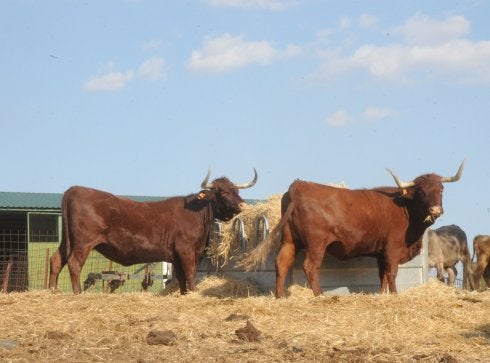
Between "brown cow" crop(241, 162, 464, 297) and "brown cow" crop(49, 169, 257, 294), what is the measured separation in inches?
51.8

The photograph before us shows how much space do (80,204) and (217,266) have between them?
7.79 ft

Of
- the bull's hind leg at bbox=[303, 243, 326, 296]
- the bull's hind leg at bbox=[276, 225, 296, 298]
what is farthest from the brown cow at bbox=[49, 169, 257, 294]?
the bull's hind leg at bbox=[303, 243, 326, 296]

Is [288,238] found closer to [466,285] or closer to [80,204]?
[80,204]

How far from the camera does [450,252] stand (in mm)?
20812

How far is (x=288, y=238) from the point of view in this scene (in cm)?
1173

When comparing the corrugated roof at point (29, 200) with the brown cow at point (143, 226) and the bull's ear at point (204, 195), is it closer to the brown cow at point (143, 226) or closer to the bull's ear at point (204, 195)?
the brown cow at point (143, 226)

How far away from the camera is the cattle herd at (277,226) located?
11.6 meters

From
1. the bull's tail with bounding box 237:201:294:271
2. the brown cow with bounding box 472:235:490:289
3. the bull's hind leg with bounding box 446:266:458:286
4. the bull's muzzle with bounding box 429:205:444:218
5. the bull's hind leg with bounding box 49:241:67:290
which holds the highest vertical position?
the bull's muzzle with bounding box 429:205:444:218

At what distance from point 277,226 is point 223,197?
2330mm

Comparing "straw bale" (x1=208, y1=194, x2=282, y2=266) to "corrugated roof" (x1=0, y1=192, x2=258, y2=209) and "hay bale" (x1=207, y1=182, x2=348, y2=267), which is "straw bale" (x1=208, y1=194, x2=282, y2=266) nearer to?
"hay bale" (x1=207, y1=182, x2=348, y2=267)

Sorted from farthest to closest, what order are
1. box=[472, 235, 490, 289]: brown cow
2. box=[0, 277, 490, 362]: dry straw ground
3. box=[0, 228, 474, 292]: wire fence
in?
box=[0, 228, 474, 292]: wire fence → box=[472, 235, 490, 289]: brown cow → box=[0, 277, 490, 362]: dry straw ground

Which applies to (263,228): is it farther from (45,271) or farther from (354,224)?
(45,271)

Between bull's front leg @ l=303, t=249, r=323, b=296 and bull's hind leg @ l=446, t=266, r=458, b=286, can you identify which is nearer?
bull's front leg @ l=303, t=249, r=323, b=296

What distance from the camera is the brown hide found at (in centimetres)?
1155
